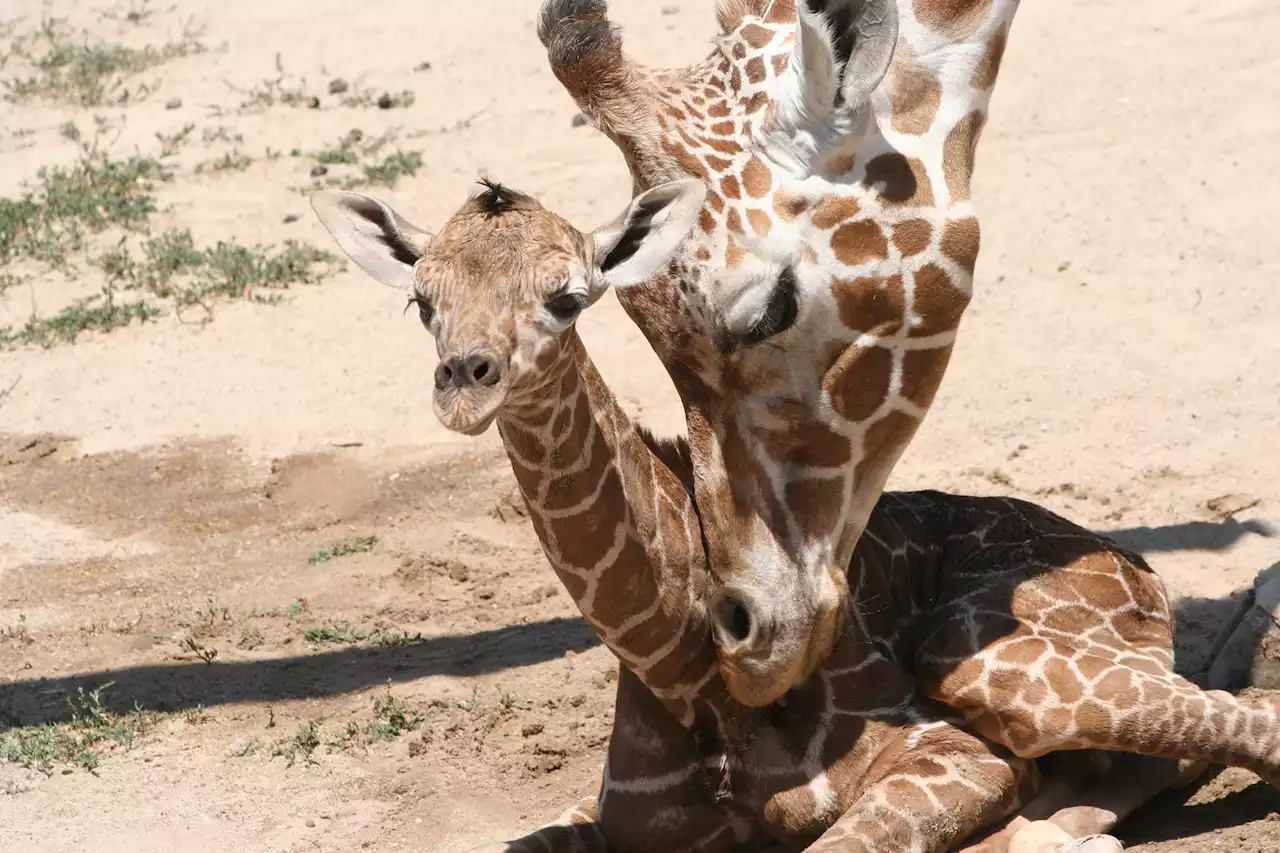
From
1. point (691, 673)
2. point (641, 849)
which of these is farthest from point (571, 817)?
point (691, 673)

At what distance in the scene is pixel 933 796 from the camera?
5.08 m

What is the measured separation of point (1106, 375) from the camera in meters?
9.05

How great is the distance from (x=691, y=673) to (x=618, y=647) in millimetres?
295

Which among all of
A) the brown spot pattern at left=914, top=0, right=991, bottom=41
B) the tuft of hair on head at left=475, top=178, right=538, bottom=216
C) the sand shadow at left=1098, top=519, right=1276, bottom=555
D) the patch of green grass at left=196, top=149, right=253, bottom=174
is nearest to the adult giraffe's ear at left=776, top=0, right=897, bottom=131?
the brown spot pattern at left=914, top=0, right=991, bottom=41

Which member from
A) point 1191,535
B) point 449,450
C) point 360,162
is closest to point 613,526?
point 1191,535

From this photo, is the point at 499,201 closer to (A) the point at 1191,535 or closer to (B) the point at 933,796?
(B) the point at 933,796

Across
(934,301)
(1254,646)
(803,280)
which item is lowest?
(1254,646)

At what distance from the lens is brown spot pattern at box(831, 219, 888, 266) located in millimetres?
Result: 5164

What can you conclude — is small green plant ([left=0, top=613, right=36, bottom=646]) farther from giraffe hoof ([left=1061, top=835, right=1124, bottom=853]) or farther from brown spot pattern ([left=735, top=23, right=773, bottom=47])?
giraffe hoof ([left=1061, top=835, right=1124, bottom=853])

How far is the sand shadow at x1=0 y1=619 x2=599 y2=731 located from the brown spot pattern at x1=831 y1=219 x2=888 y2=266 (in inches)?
108

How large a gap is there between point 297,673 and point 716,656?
2455mm

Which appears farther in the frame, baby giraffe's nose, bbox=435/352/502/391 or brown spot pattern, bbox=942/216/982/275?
brown spot pattern, bbox=942/216/982/275

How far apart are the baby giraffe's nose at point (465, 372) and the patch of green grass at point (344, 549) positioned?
4.11 meters

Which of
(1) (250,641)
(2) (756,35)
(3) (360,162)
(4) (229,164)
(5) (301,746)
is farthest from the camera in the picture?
(4) (229,164)
